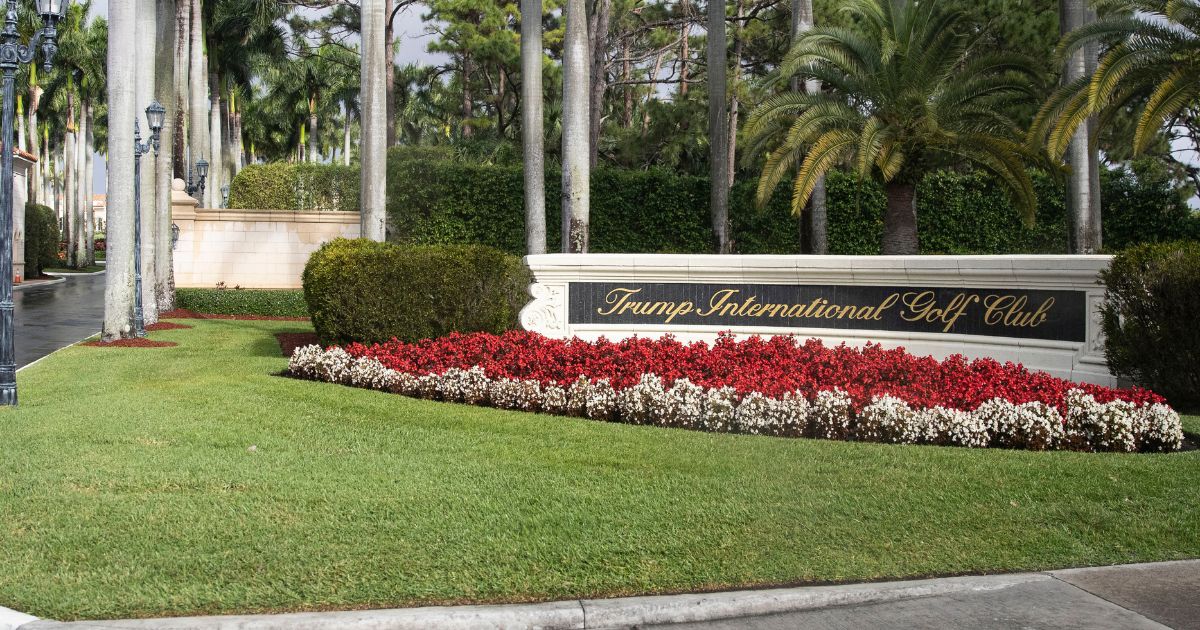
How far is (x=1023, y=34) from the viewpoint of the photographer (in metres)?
25.1

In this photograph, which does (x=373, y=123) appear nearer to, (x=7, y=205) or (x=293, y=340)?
(x=293, y=340)

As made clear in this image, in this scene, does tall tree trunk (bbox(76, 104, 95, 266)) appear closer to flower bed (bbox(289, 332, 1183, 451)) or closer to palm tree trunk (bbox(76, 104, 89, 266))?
palm tree trunk (bbox(76, 104, 89, 266))

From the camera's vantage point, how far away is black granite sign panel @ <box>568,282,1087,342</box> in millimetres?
12656

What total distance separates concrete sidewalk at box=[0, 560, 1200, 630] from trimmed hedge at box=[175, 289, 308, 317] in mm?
22209

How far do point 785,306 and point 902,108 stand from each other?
257 inches

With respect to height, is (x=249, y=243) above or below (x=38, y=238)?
below

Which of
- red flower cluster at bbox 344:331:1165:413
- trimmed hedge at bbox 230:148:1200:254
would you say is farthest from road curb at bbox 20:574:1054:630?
trimmed hedge at bbox 230:148:1200:254

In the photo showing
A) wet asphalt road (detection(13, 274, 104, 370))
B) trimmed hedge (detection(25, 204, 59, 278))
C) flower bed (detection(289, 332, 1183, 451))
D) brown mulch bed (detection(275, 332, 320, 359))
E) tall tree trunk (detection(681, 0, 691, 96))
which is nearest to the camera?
flower bed (detection(289, 332, 1183, 451))

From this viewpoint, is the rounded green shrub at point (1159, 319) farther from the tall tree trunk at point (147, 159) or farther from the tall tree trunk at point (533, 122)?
the tall tree trunk at point (147, 159)

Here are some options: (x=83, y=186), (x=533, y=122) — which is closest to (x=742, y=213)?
(x=533, y=122)

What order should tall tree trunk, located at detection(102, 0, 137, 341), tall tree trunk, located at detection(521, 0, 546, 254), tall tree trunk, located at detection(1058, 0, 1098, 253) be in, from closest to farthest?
tall tree trunk, located at detection(102, 0, 137, 341)
tall tree trunk, located at detection(1058, 0, 1098, 253)
tall tree trunk, located at detection(521, 0, 546, 254)

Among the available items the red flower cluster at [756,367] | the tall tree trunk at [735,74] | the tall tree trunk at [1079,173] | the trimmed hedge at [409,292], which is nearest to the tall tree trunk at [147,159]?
the trimmed hedge at [409,292]

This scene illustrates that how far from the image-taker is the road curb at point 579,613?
14.8 ft

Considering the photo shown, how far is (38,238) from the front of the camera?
47812 mm
